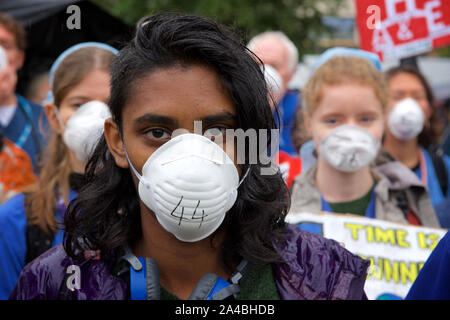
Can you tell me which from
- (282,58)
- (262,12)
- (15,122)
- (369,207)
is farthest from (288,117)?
(262,12)

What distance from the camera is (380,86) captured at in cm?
344

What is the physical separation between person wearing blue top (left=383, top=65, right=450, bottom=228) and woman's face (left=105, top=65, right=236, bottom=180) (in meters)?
2.55

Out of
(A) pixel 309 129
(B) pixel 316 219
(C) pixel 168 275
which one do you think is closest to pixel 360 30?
(A) pixel 309 129

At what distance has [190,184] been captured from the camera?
1835 mm

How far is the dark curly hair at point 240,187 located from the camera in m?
1.96

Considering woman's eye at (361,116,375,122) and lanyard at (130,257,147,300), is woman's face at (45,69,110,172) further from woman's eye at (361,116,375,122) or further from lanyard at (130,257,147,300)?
woman's eye at (361,116,375,122)

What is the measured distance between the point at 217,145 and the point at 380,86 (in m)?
1.86

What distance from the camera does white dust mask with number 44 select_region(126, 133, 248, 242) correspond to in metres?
1.84

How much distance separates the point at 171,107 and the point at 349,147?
5.24ft

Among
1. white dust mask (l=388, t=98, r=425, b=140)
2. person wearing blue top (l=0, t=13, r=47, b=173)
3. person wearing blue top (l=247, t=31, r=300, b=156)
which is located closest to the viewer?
person wearing blue top (l=0, t=13, r=47, b=173)

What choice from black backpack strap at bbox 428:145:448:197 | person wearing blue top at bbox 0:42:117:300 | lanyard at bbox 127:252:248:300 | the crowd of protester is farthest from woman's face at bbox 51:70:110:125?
black backpack strap at bbox 428:145:448:197

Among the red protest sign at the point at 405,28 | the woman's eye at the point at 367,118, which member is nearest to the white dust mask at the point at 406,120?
the red protest sign at the point at 405,28
